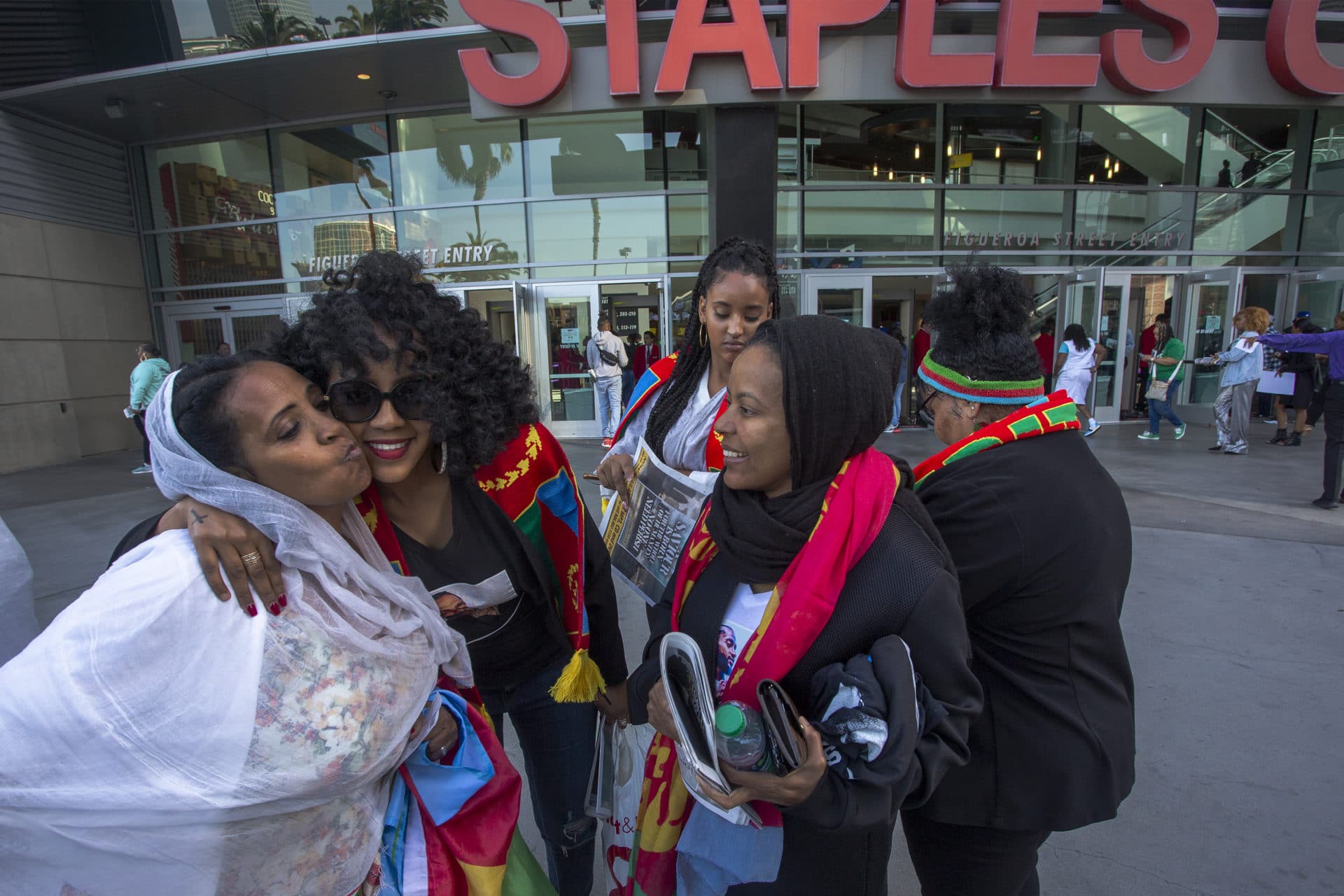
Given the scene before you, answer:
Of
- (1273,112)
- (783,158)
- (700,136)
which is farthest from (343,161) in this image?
(1273,112)

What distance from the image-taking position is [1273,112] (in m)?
11.4

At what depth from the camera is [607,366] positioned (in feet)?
32.4

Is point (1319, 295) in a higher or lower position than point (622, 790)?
higher

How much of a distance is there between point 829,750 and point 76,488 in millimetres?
9752

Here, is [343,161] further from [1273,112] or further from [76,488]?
[1273,112]

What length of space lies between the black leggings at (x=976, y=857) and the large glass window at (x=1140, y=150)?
12604mm

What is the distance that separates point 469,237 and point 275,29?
352 cm

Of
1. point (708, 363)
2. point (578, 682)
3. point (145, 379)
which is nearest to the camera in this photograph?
point (578, 682)

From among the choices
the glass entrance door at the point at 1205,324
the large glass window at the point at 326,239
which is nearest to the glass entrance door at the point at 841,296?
the glass entrance door at the point at 1205,324

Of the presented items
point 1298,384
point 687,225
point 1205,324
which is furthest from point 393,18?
point 1205,324

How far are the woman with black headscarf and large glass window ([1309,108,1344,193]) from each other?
15.2 m

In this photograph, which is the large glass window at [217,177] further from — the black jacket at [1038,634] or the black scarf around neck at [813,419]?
the black jacket at [1038,634]

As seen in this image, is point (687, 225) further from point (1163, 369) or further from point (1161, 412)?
point (1161, 412)

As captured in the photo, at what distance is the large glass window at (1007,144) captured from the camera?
11062 millimetres
